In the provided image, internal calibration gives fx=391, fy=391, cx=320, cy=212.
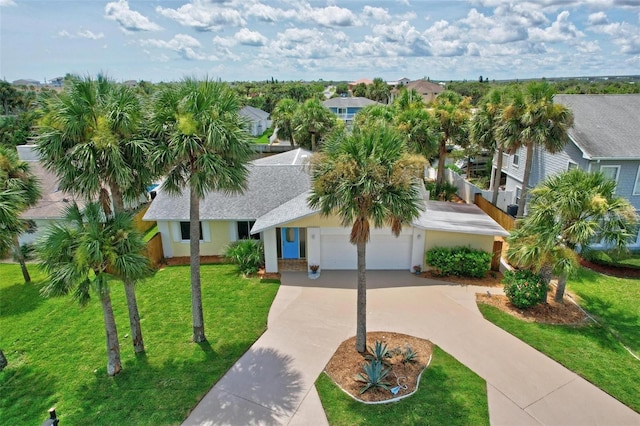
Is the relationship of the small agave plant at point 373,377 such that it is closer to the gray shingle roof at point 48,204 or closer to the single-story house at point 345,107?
the gray shingle roof at point 48,204

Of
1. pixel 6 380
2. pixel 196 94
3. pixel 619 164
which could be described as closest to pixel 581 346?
pixel 619 164

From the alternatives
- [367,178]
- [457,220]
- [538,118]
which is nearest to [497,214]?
[538,118]

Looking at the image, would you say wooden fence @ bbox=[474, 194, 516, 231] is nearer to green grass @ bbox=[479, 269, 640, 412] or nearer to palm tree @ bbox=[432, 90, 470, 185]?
palm tree @ bbox=[432, 90, 470, 185]

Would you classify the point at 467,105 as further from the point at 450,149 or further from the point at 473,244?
the point at 473,244

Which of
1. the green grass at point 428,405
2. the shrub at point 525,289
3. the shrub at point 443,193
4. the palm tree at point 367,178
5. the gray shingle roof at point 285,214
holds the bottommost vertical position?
the green grass at point 428,405

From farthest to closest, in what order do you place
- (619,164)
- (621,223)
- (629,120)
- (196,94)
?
(629,120)
(619,164)
(621,223)
(196,94)

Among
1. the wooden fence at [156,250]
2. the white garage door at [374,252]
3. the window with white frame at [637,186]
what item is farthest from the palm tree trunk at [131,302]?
the window with white frame at [637,186]
